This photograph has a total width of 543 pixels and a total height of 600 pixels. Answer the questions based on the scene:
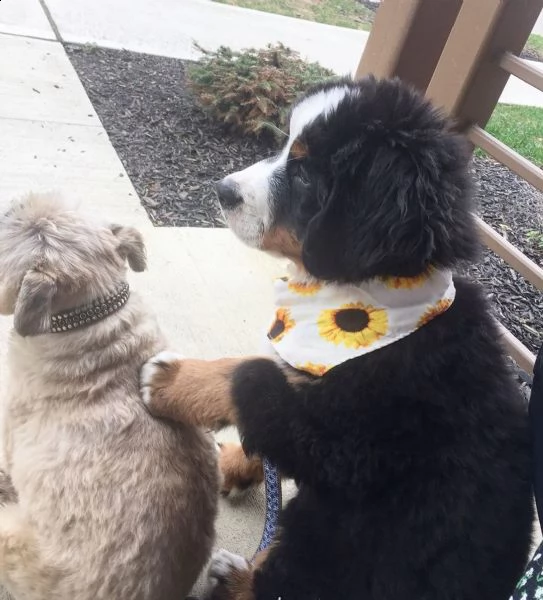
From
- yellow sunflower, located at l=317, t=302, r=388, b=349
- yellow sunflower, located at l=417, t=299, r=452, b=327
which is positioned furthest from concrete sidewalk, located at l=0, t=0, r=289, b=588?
yellow sunflower, located at l=417, t=299, r=452, b=327

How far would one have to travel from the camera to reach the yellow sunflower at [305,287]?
7.70ft

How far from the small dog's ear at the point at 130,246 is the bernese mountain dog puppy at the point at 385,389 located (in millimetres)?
535

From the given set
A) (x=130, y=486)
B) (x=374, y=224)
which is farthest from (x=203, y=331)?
(x=374, y=224)

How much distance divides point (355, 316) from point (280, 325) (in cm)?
38

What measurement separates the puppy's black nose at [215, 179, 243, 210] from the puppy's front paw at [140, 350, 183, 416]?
2.12 ft

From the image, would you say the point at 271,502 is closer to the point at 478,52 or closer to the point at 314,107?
the point at 314,107

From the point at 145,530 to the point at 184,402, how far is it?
1.60 feet

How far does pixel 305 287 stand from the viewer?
2.40 m

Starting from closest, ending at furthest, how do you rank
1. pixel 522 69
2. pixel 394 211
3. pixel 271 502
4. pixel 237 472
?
pixel 394 211 < pixel 271 502 < pixel 237 472 < pixel 522 69

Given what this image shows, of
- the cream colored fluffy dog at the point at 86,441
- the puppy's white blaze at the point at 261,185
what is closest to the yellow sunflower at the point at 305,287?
the puppy's white blaze at the point at 261,185

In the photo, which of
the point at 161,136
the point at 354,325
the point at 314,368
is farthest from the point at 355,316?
the point at 161,136

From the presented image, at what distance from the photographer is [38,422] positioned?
7.51 feet

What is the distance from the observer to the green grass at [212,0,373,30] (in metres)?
10.3

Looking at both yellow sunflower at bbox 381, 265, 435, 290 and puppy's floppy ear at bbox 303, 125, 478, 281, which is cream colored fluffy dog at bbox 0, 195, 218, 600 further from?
yellow sunflower at bbox 381, 265, 435, 290
